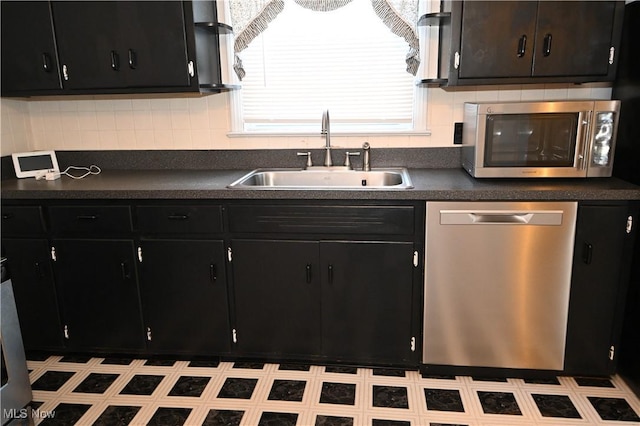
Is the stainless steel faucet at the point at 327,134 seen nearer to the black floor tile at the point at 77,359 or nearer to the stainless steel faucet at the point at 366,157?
the stainless steel faucet at the point at 366,157

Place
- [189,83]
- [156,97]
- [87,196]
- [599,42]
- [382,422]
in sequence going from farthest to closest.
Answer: [156,97]
[189,83]
[87,196]
[599,42]
[382,422]

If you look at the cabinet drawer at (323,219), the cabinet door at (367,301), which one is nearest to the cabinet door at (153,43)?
the cabinet drawer at (323,219)

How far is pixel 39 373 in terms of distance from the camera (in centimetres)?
240

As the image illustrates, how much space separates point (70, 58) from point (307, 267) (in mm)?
1694

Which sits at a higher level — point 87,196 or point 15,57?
point 15,57

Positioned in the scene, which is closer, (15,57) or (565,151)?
(565,151)

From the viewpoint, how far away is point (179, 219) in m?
2.26

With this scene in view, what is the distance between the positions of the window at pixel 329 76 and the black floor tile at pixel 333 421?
1.56 metres

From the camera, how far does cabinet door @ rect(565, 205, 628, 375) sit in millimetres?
2035

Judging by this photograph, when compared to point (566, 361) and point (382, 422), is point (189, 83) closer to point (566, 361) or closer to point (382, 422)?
point (382, 422)

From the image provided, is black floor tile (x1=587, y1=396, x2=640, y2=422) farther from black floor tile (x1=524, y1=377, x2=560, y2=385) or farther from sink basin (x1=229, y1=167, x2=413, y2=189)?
sink basin (x1=229, y1=167, x2=413, y2=189)

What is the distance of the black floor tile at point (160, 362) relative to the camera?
2.45m

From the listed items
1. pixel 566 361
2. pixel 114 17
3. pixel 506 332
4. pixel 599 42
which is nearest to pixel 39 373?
pixel 114 17

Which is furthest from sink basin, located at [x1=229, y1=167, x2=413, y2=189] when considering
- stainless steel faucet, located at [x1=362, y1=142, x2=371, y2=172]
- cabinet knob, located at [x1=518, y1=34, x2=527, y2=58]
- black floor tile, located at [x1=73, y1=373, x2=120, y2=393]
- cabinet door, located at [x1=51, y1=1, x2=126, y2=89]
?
black floor tile, located at [x1=73, y1=373, x2=120, y2=393]
